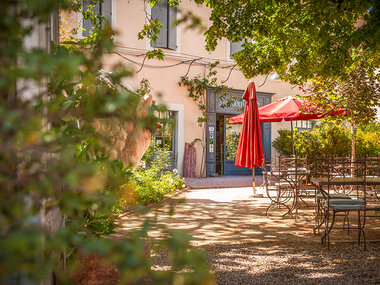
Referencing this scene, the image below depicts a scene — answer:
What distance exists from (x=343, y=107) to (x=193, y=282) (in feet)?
28.0

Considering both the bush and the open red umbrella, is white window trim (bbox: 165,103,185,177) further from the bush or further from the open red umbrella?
the open red umbrella

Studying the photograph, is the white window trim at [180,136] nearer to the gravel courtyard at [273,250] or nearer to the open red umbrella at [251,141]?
the open red umbrella at [251,141]

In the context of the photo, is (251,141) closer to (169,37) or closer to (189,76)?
(189,76)

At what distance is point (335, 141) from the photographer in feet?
39.6

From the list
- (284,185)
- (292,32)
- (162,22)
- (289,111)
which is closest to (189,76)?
(162,22)

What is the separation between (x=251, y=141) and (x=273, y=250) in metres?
3.80

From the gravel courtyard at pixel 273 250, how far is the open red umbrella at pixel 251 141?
1.36 metres

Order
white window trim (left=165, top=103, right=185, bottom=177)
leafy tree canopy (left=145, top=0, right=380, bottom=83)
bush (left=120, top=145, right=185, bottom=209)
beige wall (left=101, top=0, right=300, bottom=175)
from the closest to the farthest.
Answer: leafy tree canopy (left=145, top=0, right=380, bottom=83)
bush (left=120, top=145, right=185, bottom=209)
beige wall (left=101, top=0, right=300, bottom=175)
white window trim (left=165, top=103, right=185, bottom=177)

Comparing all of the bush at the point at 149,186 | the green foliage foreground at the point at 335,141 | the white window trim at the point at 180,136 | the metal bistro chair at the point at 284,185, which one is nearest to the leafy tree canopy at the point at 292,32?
the metal bistro chair at the point at 284,185

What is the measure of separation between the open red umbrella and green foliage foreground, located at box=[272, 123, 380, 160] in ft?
14.7

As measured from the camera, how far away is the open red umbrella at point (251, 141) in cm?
770

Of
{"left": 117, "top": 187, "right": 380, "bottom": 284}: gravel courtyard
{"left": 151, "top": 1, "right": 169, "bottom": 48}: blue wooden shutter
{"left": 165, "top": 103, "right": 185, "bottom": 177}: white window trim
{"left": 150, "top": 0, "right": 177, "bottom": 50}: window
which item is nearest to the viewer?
{"left": 117, "top": 187, "right": 380, "bottom": 284}: gravel courtyard

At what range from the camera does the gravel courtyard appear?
335cm

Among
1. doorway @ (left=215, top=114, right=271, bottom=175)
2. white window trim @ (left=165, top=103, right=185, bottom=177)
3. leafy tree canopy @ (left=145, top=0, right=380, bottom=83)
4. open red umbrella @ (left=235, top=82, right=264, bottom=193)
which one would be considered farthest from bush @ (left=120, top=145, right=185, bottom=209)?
doorway @ (left=215, top=114, right=271, bottom=175)
